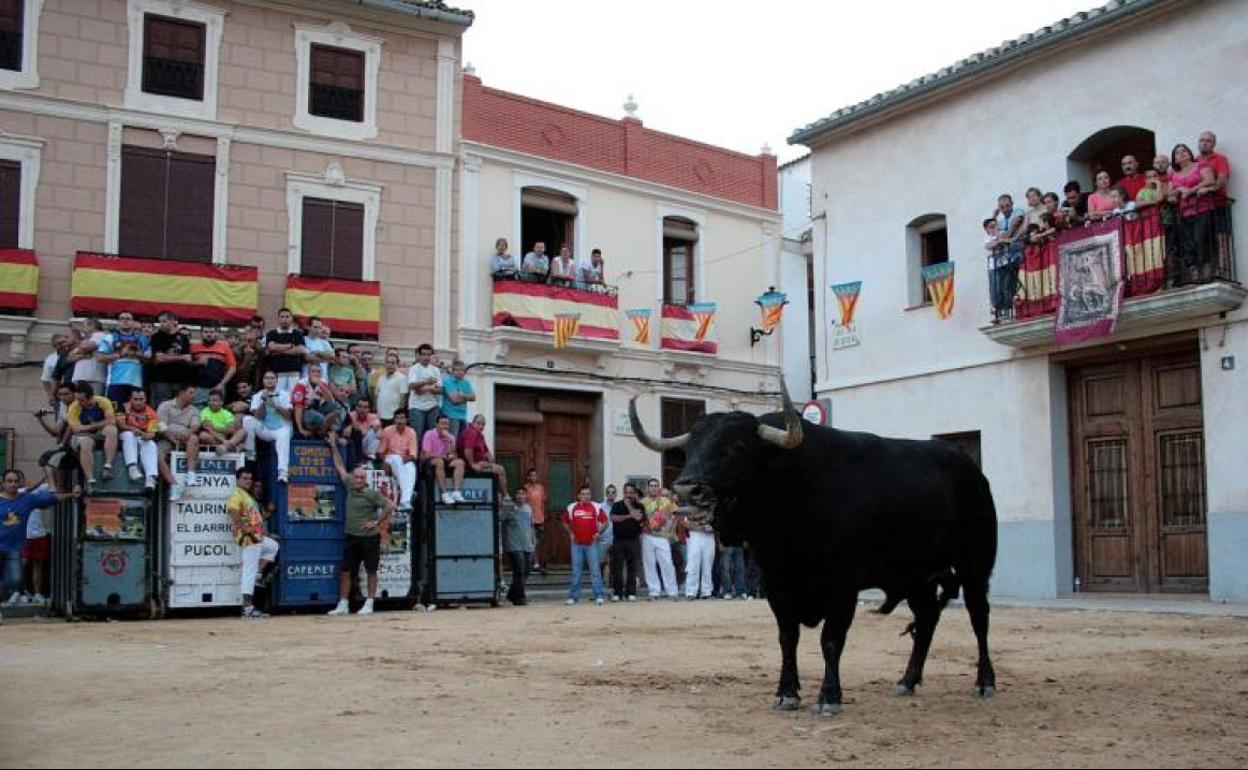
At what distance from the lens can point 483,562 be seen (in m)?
18.9

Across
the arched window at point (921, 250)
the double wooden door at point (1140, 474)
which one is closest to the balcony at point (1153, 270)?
the double wooden door at point (1140, 474)

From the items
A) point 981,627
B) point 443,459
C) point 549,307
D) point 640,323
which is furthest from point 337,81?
point 981,627

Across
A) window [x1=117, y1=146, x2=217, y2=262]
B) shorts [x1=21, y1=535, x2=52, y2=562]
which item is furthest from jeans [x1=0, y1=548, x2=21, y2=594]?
window [x1=117, y1=146, x2=217, y2=262]

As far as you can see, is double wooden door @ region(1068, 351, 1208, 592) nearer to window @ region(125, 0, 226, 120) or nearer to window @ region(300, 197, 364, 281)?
window @ region(300, 197, 364, 281)

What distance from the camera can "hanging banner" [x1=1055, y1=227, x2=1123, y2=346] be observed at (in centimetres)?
1816

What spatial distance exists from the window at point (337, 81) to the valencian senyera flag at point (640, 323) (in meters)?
6.94

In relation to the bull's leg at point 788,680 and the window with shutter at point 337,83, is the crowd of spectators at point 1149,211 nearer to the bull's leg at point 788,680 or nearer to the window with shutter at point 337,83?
the bull's leg at point 788,680

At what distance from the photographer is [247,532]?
16703mm

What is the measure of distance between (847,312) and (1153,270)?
20.9 feet

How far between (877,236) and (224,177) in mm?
12024

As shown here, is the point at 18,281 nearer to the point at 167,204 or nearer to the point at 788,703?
the point at 167,204

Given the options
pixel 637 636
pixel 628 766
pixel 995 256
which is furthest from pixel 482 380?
pixel 628 766

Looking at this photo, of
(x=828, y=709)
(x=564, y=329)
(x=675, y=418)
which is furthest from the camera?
(x=675, y=418)

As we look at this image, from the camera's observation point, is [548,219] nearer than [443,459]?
No
